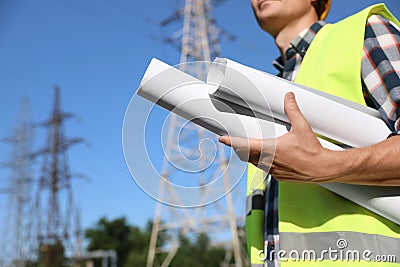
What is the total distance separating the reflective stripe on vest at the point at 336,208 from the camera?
33.0 inches

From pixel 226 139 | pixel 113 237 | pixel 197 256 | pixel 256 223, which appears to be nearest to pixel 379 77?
pixel 226 139

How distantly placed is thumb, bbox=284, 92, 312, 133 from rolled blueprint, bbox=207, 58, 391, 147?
0.04 feet

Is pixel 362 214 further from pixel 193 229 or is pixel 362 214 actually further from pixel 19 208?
pixel 19 208

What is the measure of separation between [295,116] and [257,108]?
0.06m

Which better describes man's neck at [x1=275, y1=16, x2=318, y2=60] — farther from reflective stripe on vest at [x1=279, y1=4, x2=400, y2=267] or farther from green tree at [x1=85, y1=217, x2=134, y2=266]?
green tree at [x1=85, y1=217, x2=134, y2=266]

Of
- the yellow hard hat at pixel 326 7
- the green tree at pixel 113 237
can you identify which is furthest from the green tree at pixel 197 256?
the yellow hard hat at pixel 326 7

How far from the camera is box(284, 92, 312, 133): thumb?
0.76 meters

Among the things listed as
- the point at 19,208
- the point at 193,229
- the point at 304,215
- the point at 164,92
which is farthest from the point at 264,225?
the point at 19,208

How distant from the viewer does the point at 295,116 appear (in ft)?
2.51

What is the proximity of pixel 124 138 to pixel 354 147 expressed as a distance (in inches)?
14.8

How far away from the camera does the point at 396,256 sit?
0.83 metres

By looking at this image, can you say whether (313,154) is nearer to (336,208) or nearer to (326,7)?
(336,208)

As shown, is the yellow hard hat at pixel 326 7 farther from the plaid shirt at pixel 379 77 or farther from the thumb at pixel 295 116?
the thumb at pixel 295 116

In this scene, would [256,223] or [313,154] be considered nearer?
[313,154]
